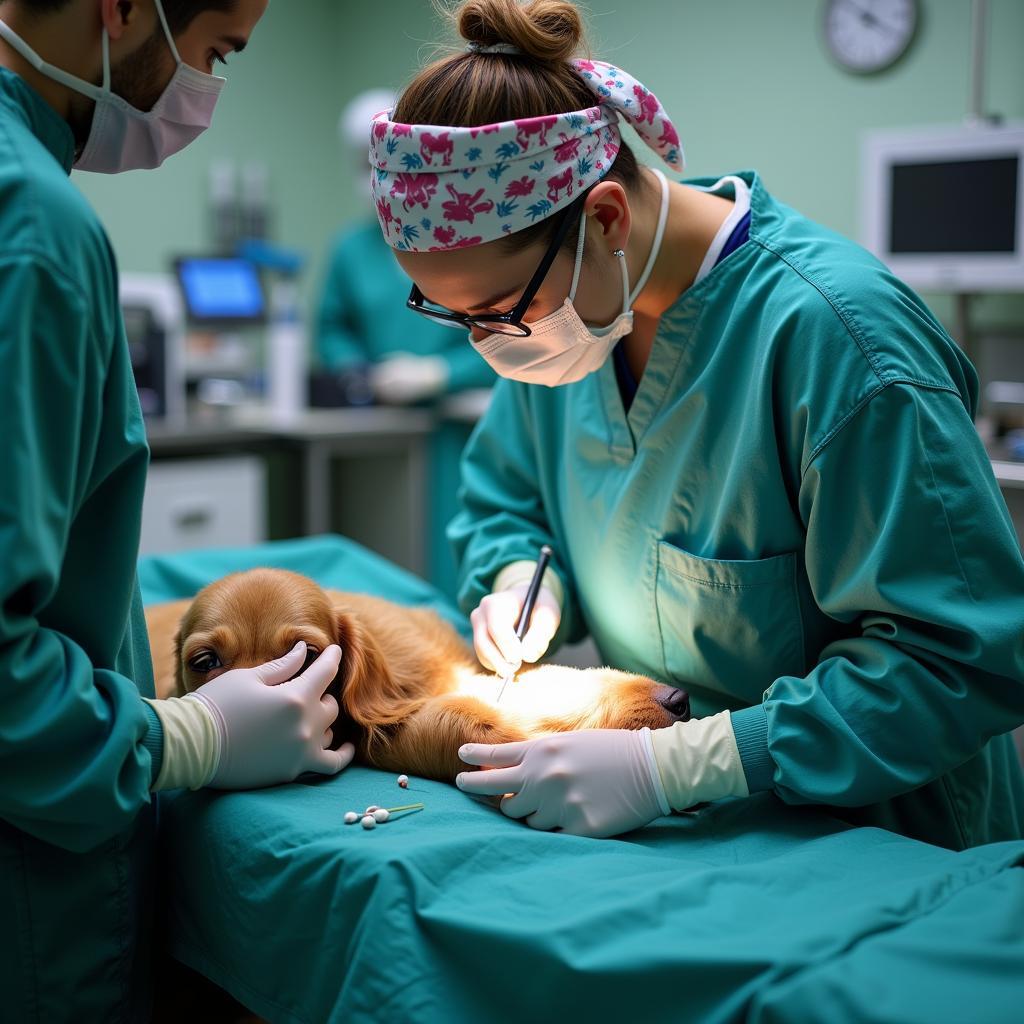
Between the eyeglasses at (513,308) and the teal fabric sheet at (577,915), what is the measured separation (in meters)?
0.59

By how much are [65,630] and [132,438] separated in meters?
0.21

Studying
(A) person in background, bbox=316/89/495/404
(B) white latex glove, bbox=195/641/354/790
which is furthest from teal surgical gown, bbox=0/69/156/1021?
(A) person in background, bbox=316/89/495/404

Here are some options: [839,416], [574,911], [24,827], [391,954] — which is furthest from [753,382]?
[24,827]

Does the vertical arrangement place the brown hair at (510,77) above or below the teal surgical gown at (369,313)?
above

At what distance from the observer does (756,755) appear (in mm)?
1188

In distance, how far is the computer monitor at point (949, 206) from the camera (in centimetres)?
314

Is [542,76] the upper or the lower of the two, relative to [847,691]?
upper

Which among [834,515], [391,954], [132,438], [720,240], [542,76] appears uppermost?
[542,76]

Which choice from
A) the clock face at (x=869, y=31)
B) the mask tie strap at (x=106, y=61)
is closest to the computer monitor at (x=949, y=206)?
the clock face at (x=869, y=31)

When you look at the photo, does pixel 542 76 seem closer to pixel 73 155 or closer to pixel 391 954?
pixel 73 155

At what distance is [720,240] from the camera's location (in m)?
1.42

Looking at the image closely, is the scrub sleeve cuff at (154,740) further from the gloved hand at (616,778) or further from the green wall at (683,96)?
the green wall at (683,96)

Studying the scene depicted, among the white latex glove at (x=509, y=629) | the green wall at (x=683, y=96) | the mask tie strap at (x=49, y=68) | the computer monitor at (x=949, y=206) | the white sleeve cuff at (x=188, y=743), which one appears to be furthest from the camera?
the green wall at (x=683, y=96)

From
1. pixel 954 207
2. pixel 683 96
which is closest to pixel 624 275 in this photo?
pixel 954 207
